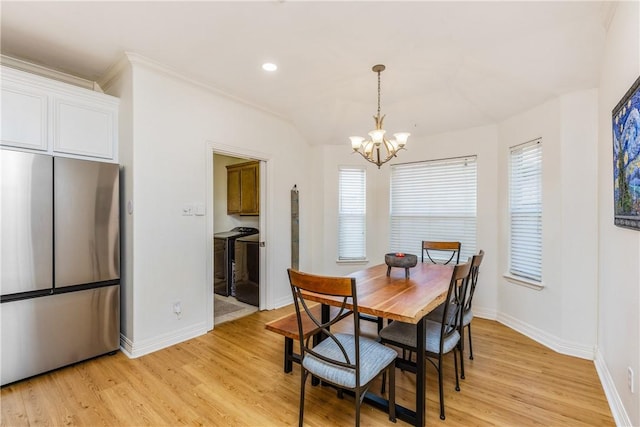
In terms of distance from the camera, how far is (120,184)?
→ 113 inches

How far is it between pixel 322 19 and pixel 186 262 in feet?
8.64

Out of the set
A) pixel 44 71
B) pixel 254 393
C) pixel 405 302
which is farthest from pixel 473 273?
pixel 44 71

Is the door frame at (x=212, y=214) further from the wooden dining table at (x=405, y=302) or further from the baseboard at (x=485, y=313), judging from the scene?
the baseboard at (x=485, y=313)

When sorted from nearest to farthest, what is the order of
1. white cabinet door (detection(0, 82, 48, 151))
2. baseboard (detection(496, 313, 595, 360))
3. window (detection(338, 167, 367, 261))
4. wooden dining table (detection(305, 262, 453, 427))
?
wooden dining table (detection(305, 262, 453, 427)) → white cabinet door (detection(0, 82, 48, 151)) → baseboard (detection(496, 313, 595, 360)) → window (detection(338, 167, 367, 261))

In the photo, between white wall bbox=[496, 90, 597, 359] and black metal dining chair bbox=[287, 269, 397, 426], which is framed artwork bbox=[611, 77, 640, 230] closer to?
white wall bbox=[496, 90, 597, 359]

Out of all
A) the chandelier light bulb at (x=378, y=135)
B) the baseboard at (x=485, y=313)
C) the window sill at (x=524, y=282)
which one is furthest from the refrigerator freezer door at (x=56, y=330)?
the window sill at (x=524, y=282)

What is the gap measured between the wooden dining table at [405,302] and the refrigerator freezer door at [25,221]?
2.24 metres

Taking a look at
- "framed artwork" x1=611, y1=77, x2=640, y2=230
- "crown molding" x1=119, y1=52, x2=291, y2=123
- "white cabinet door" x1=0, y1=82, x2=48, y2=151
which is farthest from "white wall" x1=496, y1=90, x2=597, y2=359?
"white cabinet door" x1=0, y1=82, x2=48, y2=151

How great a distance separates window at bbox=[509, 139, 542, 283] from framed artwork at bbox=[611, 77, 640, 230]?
3.97 ft

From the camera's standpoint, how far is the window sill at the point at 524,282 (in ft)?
10.1

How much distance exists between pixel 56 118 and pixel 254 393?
9.50 ft

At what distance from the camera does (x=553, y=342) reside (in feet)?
9.43

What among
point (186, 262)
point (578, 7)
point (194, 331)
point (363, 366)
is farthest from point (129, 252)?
point (578, 7)

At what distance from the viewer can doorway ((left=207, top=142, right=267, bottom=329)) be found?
3.34 metres
